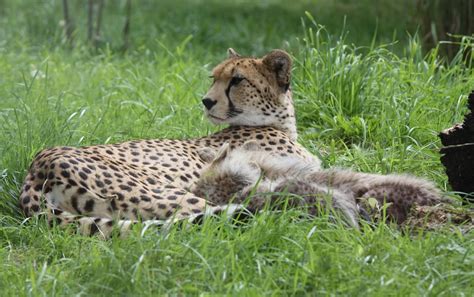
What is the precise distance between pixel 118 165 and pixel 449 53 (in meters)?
4.39

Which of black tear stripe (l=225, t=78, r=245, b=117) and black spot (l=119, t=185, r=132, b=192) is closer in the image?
black spot (l=119, t=185, r=132, b=192)

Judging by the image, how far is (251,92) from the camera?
5.59 m

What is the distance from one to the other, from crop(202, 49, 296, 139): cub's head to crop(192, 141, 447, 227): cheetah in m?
0.67

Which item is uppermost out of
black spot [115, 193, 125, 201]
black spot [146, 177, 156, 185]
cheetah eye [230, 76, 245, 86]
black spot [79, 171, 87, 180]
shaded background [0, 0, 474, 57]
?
cheetah eye [230, 76, 245, 86]

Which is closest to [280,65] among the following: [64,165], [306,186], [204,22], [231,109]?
[231,109]

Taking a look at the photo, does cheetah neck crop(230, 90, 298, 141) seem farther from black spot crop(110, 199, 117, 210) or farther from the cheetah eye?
black spot crop(110, 199, 117, 210)

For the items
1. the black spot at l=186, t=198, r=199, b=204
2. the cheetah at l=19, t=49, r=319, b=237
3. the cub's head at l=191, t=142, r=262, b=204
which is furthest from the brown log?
the black spot at l=186, t=198, r=199, b=204

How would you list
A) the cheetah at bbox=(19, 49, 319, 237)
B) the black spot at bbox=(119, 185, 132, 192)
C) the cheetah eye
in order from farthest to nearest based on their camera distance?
the cheetah eye
the black spot at bbox=(119, 185, 132, 192)
the cheetah at bbox=(19, 49, 319, 237)

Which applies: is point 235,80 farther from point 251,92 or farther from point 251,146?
point 251,146

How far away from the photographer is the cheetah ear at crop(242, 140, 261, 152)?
535 cm

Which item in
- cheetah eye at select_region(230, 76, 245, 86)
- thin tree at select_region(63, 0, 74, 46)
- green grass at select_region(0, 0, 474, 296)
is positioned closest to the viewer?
green grass at select_region(0, 0, 474, 296)

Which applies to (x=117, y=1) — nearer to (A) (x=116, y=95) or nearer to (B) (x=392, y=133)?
(A) (x=116, y=95)

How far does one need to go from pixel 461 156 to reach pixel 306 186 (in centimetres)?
92

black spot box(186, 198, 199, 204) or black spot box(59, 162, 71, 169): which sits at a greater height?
black spot box(59, 162, 71, 169)
